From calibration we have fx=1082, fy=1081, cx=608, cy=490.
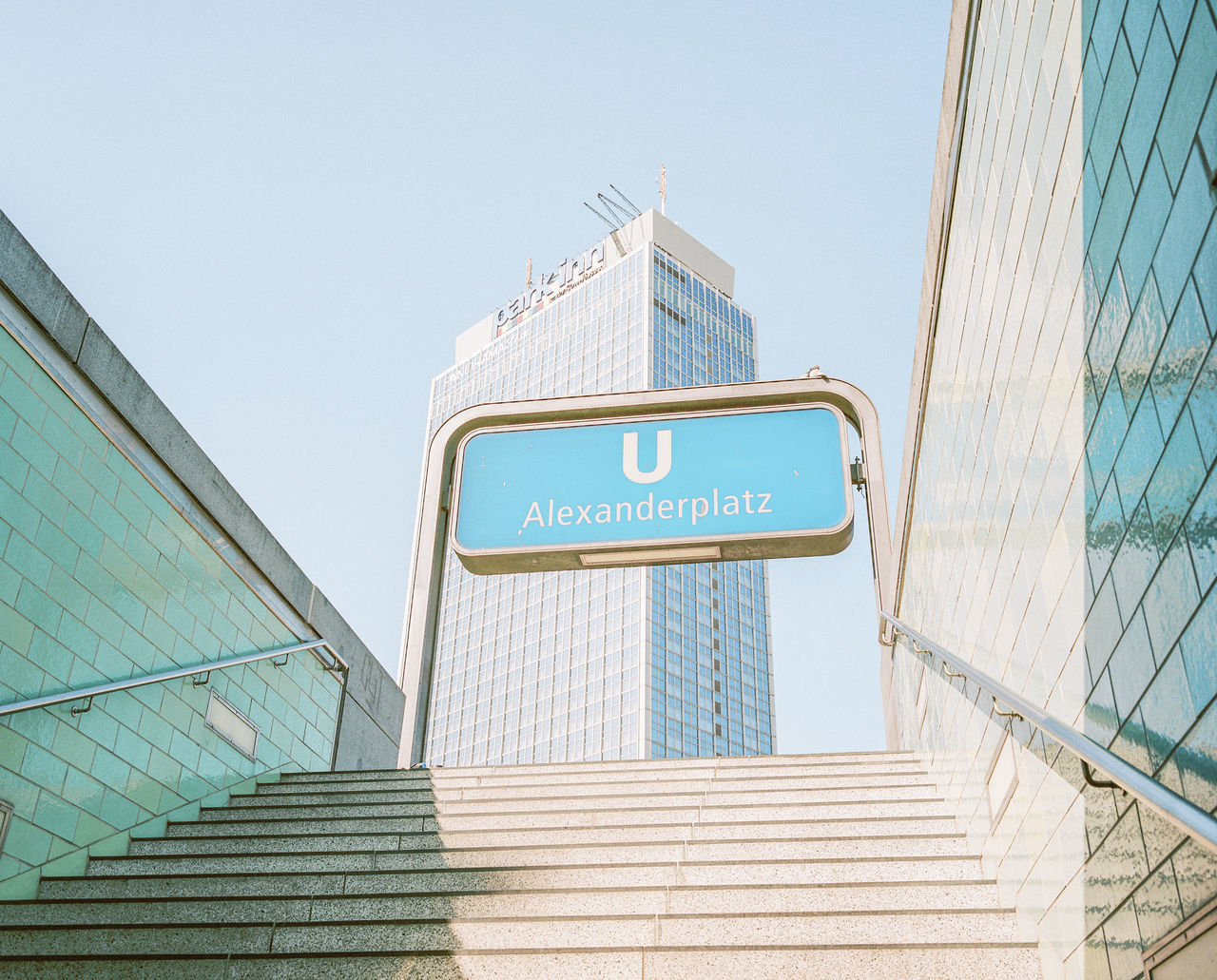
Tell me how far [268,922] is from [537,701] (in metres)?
80.1

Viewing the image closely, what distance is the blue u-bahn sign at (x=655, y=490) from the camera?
16.6 ft

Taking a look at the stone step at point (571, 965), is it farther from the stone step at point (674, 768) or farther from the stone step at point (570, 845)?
the stone step at point (674, 768)

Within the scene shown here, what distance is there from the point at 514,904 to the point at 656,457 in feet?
7.62

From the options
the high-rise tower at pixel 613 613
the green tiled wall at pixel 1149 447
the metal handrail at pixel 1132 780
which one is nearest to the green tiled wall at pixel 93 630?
the metal handrail at pixel 1132 780

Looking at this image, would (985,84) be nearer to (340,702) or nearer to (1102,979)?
(1102,979)

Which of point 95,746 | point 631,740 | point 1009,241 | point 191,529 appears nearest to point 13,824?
point 95,746

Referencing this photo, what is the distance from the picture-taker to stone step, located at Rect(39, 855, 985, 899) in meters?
4.07

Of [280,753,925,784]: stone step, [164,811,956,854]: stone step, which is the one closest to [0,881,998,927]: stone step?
[164,811,956,854]: stone step

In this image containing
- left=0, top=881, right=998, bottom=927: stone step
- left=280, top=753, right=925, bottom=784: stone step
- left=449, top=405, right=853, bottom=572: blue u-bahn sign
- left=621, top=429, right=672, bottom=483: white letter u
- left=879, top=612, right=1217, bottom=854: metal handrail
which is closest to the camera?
left=879, top=612, right=1217, bottom=854: metal handrail

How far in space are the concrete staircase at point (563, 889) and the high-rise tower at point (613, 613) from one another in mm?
69043

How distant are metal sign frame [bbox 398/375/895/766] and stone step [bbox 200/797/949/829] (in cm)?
55

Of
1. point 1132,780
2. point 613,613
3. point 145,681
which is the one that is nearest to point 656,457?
point 145,681

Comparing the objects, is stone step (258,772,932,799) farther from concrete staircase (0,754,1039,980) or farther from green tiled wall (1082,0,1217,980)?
green tiled wall (1082,0,1217,980)

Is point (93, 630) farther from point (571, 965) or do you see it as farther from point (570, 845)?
point (571, 965)
